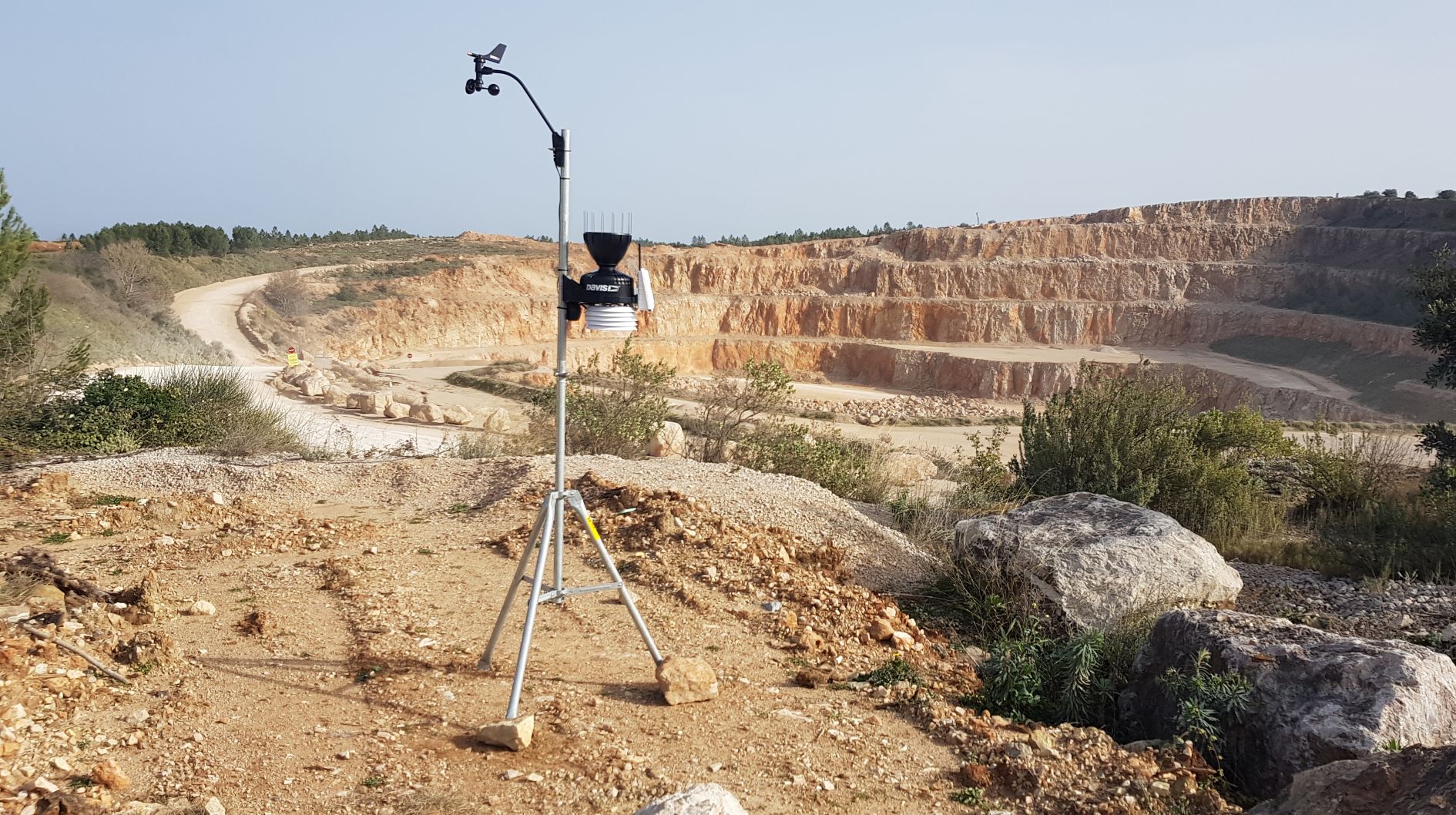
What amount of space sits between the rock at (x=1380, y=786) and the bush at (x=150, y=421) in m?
11.0

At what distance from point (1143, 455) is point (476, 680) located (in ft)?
23.4

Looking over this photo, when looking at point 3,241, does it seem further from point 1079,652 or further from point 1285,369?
point 1285,369

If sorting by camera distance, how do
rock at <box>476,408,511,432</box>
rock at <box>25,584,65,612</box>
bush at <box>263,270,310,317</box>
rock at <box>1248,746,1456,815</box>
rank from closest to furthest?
rock at <box>1248,746,1456,815</box> → rock at <box>25,584,65,612</box> → rock at <box>476,408,511,432</box> → bush at <box>263,270,310,317</box>

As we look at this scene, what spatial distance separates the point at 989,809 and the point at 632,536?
4321 mm

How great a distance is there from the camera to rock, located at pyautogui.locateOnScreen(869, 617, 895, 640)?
19.8ft

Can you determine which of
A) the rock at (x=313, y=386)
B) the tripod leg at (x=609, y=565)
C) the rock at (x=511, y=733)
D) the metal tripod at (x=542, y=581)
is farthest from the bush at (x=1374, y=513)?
the rock at (x=313, y=386)

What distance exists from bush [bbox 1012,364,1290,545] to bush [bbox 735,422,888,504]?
5.81 feet

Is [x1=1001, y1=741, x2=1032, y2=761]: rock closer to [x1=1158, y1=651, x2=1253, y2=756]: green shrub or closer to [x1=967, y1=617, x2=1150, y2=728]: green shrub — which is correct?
[x1=967, y1=617, x2=1150, y2=728]: green shrub

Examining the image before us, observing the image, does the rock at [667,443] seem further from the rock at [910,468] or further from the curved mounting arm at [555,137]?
the curved mounting arm at [555,137]

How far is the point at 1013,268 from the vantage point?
56.3m

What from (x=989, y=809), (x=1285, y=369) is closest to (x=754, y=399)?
(x=989, y=809)

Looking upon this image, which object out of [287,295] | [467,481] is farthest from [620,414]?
[287,295]

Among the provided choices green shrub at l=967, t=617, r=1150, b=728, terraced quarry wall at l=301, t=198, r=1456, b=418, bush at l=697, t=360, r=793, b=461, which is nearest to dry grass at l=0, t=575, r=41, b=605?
green shrub at l=967, t=617, r=1150, b=728

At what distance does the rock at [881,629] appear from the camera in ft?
19.8
